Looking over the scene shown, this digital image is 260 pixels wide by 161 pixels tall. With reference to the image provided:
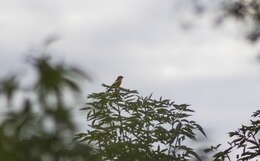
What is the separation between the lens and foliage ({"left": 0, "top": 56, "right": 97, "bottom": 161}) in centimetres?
173

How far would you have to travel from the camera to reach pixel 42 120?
176 centimetres

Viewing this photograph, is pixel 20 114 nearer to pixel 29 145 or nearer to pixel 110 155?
pixel 29 145

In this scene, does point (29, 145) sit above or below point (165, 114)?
below

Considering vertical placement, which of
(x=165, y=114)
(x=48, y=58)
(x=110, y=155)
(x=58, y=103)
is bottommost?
(x=58, y=103)

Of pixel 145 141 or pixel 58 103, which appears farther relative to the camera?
pixel 145 141

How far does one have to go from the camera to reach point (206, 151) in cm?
599

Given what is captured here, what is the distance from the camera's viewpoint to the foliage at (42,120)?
5.69 feet

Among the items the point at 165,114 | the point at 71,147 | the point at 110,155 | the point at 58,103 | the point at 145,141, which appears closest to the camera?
the point at 58,103

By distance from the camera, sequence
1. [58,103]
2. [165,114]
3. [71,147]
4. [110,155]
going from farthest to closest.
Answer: [165,114] < [110,155] < [71,147] < [58,103]

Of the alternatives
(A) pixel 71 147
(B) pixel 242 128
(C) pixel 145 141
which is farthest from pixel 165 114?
(A) pixel 71 147

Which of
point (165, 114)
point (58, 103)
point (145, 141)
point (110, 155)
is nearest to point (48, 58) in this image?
point (58, 103)

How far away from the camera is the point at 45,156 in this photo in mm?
1777

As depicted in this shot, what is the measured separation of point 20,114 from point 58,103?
0.19 meters

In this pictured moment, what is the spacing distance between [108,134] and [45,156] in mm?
3814
